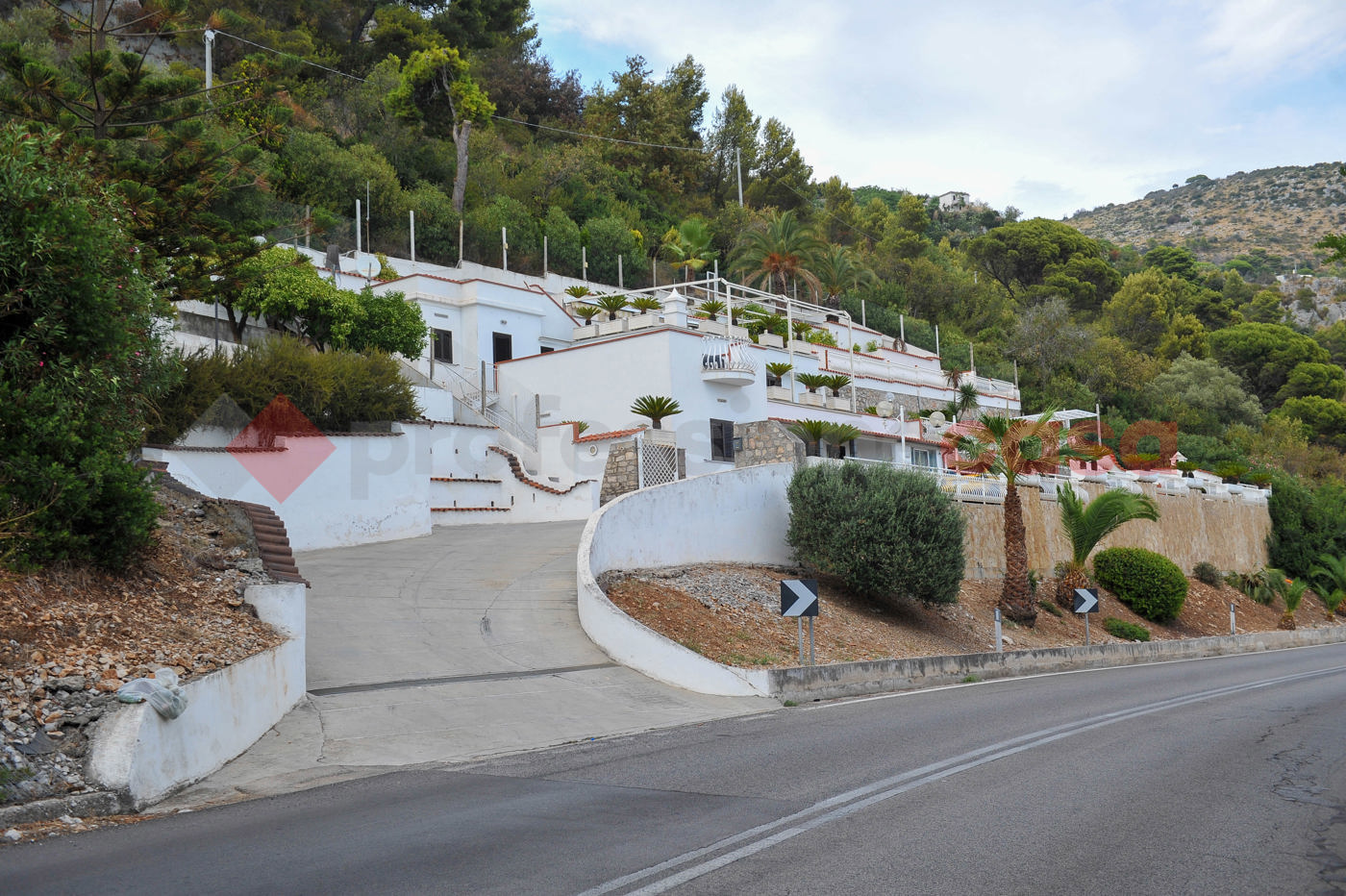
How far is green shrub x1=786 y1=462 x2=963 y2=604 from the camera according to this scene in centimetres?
2273

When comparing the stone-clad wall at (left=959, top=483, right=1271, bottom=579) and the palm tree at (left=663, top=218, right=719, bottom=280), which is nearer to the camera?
the stone-clad wall at (left=959, top=483, right=1271, bottom=579)

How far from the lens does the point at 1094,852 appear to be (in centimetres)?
672

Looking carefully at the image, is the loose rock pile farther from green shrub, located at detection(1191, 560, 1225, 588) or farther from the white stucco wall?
green shrub, located at detection(1191, 560, 1225, 588)

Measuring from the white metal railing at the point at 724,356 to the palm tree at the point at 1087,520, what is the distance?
10595mm

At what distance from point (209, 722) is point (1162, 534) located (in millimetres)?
37919

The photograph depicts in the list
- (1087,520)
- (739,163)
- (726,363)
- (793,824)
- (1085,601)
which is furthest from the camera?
(739,163)

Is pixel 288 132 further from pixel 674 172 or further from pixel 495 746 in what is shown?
pixel 495 746

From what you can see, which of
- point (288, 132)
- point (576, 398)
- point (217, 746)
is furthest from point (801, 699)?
point (288, 132)

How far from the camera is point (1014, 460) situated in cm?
2700

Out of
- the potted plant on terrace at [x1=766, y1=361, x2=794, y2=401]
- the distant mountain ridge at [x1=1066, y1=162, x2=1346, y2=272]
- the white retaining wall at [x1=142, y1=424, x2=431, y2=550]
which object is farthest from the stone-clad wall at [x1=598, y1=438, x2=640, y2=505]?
the distant mountain ridge at [x1=1066, y1=162, x2=1346, y2=272]

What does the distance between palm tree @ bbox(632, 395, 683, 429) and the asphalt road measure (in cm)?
2132

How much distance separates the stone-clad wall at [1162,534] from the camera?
30.9 meters

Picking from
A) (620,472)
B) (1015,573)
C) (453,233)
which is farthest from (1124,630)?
(453,233)

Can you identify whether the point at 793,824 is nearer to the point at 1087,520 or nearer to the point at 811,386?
the point at 1087,520
